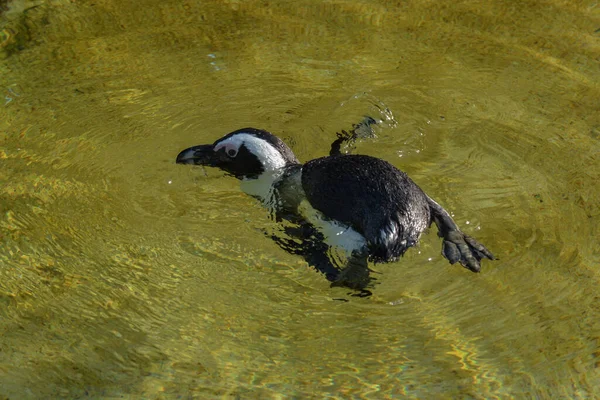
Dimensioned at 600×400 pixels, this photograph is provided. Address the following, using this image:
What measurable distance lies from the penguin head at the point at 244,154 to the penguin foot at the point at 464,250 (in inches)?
37.1

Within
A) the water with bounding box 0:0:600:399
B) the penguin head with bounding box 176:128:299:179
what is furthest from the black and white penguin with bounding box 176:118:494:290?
the water with bounding box 0:0:600:399

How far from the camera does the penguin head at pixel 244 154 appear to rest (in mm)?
3742

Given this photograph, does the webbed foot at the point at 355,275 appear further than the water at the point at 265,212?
Yes

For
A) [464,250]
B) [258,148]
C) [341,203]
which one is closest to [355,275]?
[341,203]

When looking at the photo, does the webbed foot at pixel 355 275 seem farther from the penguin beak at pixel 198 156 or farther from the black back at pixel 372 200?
the penguin beak at pixel 198 156

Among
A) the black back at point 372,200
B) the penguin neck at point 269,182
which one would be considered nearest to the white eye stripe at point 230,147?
the penguin neck at point 269,182

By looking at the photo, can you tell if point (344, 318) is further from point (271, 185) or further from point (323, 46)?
point (323, 46)

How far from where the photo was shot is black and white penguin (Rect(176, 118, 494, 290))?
3.06 meters

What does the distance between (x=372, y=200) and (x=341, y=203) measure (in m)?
0.18

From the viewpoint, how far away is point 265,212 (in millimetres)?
3686

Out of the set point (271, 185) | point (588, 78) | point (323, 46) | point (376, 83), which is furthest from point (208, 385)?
point (588, 78)

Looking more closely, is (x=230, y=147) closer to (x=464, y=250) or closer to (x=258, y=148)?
(x=258, y=148)

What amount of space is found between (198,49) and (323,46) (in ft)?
2.63

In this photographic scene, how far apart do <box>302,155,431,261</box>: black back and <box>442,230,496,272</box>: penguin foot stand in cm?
13
